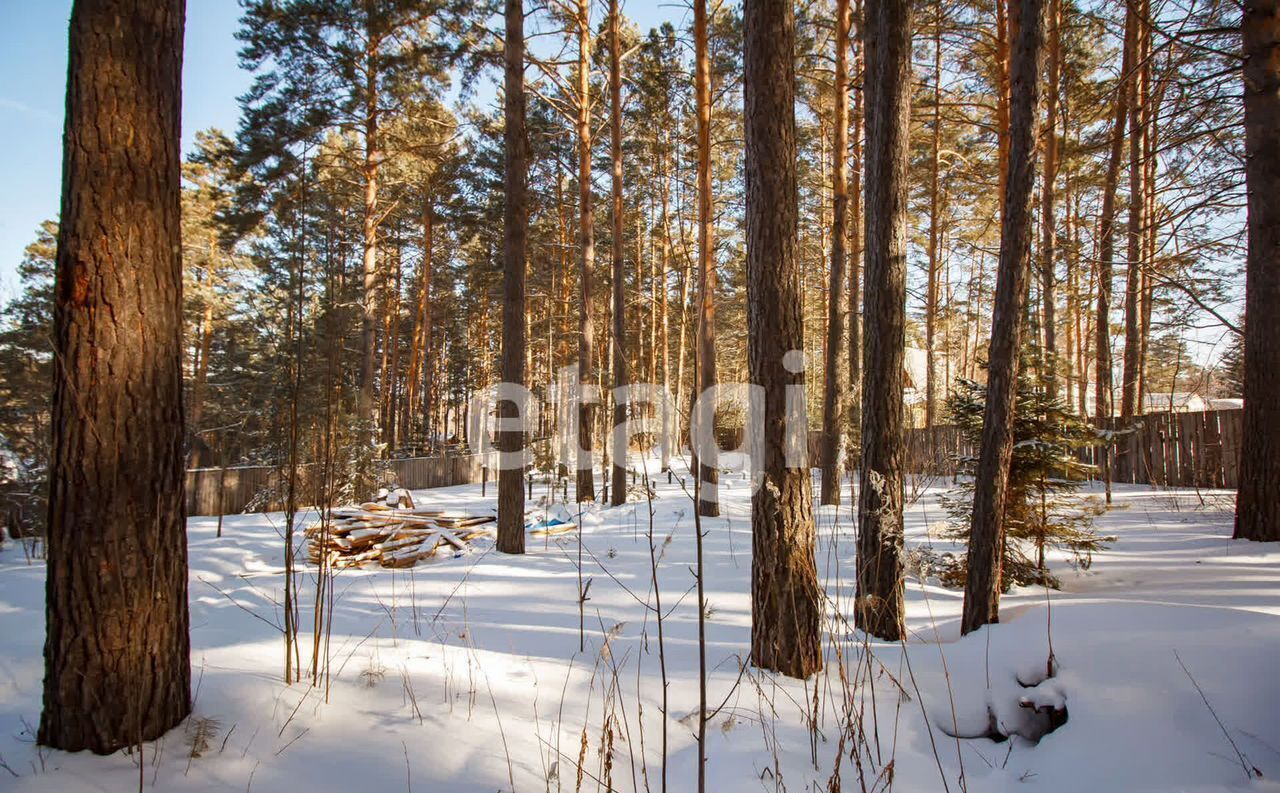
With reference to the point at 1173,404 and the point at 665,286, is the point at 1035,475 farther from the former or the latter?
the point at 665,286

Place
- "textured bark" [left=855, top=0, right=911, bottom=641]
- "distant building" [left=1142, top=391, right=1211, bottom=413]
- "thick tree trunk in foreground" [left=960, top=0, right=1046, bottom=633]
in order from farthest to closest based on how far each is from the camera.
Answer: "distant building" [left=1142, top=391, right=1211, bottom=413] → "textured bark" [left=855, top=0, right=911, bottom=641] → "thick tree trunk in foreground" [left=960, top=0, right=1046, bottom=633]

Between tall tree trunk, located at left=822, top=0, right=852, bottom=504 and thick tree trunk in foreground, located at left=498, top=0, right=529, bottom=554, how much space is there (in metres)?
4.24

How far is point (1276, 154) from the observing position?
476 centimetres

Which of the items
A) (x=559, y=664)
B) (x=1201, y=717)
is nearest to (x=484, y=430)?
(x=559, y=664)

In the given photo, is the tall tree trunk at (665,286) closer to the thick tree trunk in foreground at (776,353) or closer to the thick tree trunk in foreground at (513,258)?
the thick tree trunk in foreground at (513,258)

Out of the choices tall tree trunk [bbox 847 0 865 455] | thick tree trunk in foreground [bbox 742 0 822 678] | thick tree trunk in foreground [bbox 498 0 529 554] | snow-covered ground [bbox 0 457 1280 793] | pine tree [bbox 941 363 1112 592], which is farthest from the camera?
tall tree trunk [bbox 847 0 865 455]

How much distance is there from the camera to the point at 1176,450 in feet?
31.6

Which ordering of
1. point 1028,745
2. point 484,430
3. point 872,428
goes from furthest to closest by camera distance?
point 484,430 → point 872,428 → point 1028,745

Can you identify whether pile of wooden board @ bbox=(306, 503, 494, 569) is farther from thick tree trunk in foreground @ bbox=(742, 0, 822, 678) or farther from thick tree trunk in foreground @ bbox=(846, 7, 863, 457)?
thick tree trunk in foreground @ bbox=(846, 7, 863, 457)

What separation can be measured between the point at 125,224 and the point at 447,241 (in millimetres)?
16213

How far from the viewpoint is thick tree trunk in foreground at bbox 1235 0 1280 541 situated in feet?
15.3

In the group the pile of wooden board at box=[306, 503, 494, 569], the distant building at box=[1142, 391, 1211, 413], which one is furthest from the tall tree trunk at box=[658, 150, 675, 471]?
the distant building at box=[1142, 391, 1211, 413]

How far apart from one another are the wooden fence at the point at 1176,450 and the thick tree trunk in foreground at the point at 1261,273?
3.36m

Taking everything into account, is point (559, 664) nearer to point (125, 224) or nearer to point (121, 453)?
point (121, 453)
